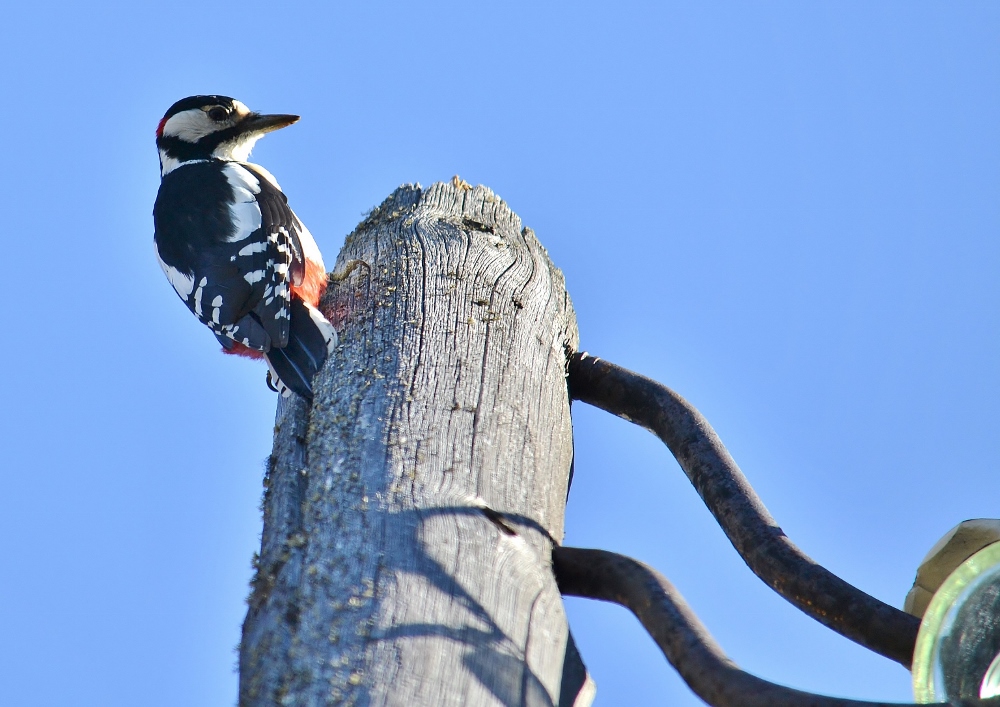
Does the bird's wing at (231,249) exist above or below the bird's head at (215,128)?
below

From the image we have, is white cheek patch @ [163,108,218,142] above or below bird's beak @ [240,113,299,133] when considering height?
above

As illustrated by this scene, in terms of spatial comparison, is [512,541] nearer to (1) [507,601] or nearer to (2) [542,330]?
(1) [507,601]

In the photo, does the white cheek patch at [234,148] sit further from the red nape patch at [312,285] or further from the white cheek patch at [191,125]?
the red nape patch at [312,285]

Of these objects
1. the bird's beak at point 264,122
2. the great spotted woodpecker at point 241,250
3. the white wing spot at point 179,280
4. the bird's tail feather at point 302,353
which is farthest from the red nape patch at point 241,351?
the bird's beak at point 264,122

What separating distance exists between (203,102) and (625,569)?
2.90 metres

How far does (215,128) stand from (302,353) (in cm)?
198

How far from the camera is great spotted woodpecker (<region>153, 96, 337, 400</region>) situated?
2410mm

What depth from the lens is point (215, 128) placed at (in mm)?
3953

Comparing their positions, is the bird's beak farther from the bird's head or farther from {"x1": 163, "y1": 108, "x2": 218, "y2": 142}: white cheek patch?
{"x1": 163, "y1": 108, "x2": 218, "y2": 142}: white cheek patch

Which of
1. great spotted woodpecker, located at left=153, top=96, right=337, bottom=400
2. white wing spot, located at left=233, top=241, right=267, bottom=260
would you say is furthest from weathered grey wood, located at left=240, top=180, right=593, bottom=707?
white wing spot, located at left=233, top=241, right=267, bottom=260

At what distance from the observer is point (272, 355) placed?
2.40 meters

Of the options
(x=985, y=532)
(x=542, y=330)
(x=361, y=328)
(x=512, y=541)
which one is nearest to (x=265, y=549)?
(x=512, y=541)

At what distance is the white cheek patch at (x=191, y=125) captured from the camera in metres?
3.96

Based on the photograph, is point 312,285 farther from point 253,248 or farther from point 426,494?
point 426,494
